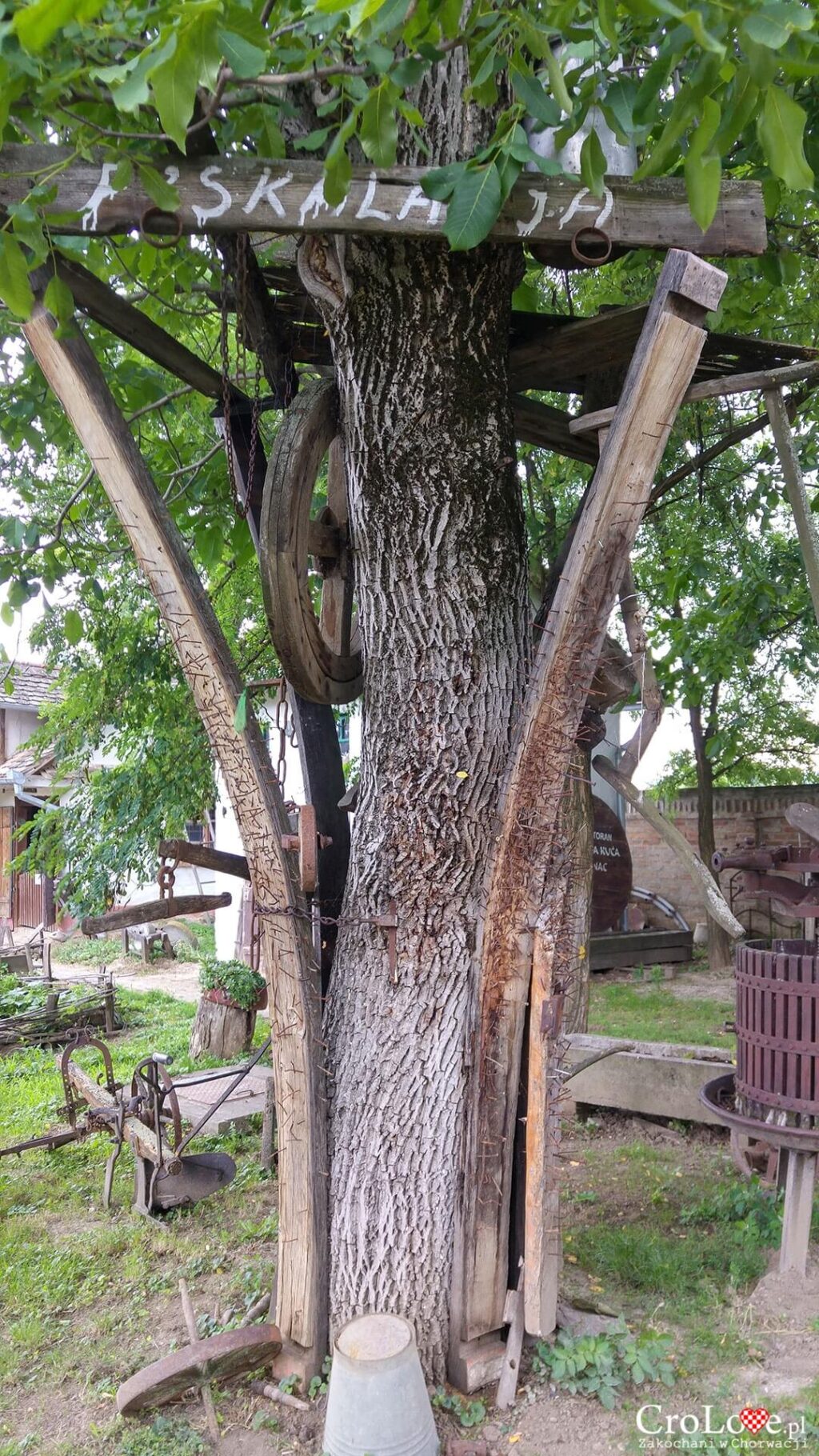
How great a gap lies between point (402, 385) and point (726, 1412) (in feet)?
10.7

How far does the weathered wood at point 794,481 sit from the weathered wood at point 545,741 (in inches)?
45.9

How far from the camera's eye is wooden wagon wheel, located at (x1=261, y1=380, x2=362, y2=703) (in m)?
3.23

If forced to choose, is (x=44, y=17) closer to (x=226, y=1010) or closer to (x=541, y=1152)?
(x=541, y=1152)

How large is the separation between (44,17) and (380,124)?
764 millimetres

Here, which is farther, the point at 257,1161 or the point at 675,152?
the point at 257,1161

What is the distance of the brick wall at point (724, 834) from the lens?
11.5m

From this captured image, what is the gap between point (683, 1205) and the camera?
4402 millimetres

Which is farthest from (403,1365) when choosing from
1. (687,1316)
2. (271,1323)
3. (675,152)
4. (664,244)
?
(675,152)

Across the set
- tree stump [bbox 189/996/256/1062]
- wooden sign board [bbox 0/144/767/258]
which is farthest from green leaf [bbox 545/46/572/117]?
tree stump [bbox 189/996/256/1062]

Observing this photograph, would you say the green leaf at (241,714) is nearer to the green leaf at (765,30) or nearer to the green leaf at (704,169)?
the green leaf at (704,169)

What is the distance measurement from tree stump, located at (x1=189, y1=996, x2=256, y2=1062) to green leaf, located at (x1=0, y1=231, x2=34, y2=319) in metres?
6.84

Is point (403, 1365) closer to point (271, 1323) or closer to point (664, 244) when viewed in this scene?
point (271, 1323)

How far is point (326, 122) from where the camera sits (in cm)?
335

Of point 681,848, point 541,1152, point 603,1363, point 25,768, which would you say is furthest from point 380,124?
point 25,768
